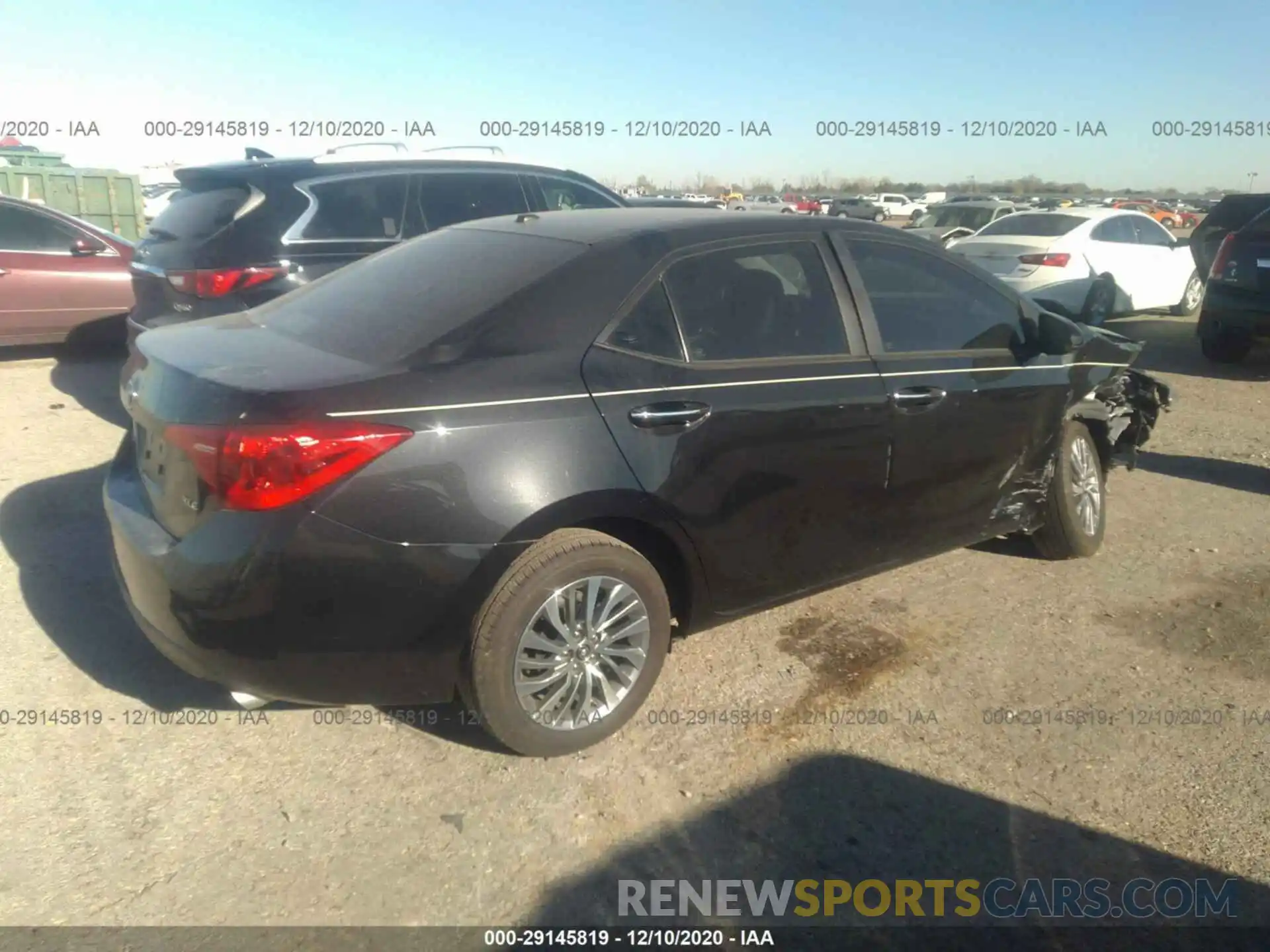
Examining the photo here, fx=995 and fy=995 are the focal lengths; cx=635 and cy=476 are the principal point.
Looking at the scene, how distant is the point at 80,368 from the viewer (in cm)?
839

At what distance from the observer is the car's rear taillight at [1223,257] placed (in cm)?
937

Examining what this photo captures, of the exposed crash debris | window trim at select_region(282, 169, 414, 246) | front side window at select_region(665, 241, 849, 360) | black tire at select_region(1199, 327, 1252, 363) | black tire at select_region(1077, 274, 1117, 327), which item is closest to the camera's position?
front side window at select_region(665, 241, 849, 360)

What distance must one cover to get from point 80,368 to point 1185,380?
1000 cm

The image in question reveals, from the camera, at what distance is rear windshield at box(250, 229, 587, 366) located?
3.07m

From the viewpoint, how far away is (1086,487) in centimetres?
488

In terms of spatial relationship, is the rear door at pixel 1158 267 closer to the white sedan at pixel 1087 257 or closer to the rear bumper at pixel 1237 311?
the white sedan at pixel 1087 257

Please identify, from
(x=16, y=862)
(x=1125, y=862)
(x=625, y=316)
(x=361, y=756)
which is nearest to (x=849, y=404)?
(x=625, y=316)

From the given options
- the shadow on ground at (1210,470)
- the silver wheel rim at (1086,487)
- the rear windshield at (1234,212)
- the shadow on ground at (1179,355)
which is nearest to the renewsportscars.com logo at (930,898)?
the silver wheel rim at (1086,487)

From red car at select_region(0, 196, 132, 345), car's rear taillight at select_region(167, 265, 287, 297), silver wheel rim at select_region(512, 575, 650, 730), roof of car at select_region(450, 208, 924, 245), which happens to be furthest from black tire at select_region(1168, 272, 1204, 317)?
silver wheel rim at select_region(512, 575, 650, 730)

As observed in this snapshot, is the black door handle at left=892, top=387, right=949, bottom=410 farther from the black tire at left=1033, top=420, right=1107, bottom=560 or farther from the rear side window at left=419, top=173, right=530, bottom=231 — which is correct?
the rear side window at left=419, top=173, right=530, bottom=231

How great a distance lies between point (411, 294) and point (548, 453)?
884mm

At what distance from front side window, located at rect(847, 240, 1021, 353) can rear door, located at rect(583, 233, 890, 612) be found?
200 mm

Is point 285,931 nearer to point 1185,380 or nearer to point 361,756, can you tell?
point 361,756

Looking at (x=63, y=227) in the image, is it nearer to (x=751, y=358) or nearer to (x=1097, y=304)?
(x=751, y=358)
